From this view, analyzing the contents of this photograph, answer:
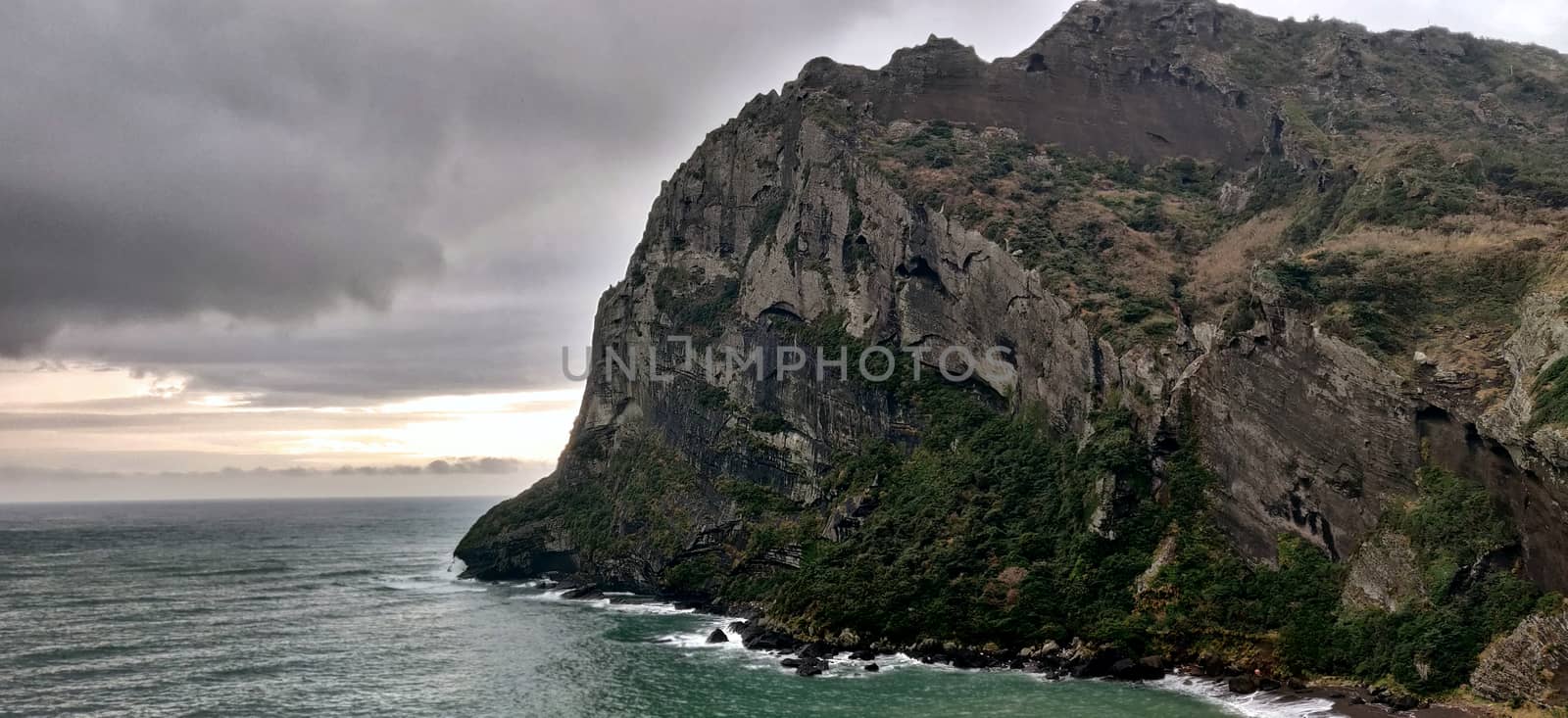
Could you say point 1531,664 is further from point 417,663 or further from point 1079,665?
point 417,663

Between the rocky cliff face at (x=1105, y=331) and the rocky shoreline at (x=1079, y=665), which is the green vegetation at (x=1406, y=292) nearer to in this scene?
the rocky cliff face at (x=1105, y=331)

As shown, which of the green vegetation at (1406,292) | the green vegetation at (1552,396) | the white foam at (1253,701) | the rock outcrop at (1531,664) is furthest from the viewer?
the green vegetation at (1406,292)

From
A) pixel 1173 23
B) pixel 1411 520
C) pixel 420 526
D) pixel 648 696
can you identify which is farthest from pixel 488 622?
pixel 420 526

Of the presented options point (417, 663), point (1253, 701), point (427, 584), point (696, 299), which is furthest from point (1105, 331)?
point (427, 584)

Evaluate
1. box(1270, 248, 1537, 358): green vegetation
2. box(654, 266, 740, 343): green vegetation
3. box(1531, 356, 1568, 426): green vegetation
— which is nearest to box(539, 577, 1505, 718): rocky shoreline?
box(1531, 356, 1568, 426): green vegetation

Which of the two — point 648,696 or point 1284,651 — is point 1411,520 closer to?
point 1284,651

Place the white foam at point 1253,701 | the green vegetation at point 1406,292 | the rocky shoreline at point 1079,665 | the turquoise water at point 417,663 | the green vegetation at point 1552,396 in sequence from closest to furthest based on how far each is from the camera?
the green vegetation at point 1552,396 < the rocky shoreline at point 1079,665 < the white foam at point 1253,701 < the turquoise water at point 417,663 < the green vegetation at point 1406,292

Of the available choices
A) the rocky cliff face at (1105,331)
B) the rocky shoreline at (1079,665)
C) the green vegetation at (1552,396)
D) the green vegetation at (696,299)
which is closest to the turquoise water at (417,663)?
the rocky shoreline at (1079,665)
